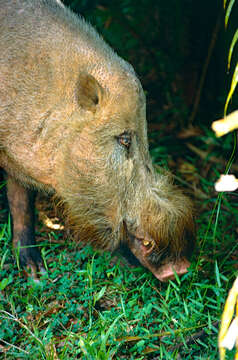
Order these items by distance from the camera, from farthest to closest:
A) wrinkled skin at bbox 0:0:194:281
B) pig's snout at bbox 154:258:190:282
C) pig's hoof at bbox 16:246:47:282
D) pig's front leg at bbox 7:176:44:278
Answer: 1. pig's front leg at bbox 7:176:44:278
2. pig's hoof at bbox 16:246:47:282
3. pig's snout at bbox 154:258:190:282
4. wrinkled skin at bbox 0:0:194:281

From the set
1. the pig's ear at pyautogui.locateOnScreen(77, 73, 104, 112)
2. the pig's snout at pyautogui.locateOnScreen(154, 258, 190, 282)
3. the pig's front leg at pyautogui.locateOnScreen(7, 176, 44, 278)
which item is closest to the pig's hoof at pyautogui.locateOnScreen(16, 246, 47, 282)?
the pig's front leg at pyautogui.locateOnScreen(7, 176, 44, 278)

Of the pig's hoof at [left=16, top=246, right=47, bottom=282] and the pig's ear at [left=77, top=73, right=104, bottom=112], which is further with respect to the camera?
the pig's hoof at [left=16, top=246, right=47, bottom=282]

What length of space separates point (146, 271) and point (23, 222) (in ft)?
3.34

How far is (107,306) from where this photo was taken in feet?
11.1

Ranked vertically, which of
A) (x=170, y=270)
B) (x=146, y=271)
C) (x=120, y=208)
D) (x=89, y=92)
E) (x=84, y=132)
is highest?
(x=89, y=92)

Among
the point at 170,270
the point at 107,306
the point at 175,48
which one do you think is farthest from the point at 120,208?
the point at 175,48

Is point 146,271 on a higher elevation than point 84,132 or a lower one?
lower

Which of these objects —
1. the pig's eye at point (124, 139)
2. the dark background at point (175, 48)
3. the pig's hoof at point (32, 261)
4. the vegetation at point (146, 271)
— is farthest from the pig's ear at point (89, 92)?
the dark background at point (175, 48)

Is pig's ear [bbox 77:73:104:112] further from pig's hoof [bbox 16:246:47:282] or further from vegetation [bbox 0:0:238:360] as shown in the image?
pig's hoof [bbox 16:246:47:282]

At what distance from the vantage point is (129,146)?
3191mm

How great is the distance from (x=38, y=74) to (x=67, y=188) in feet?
2.52

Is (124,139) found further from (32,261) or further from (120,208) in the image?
(32,261)

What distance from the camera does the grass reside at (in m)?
2.92

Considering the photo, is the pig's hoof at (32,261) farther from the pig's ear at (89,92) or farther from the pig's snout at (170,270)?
the pig's ear at (89,92)
